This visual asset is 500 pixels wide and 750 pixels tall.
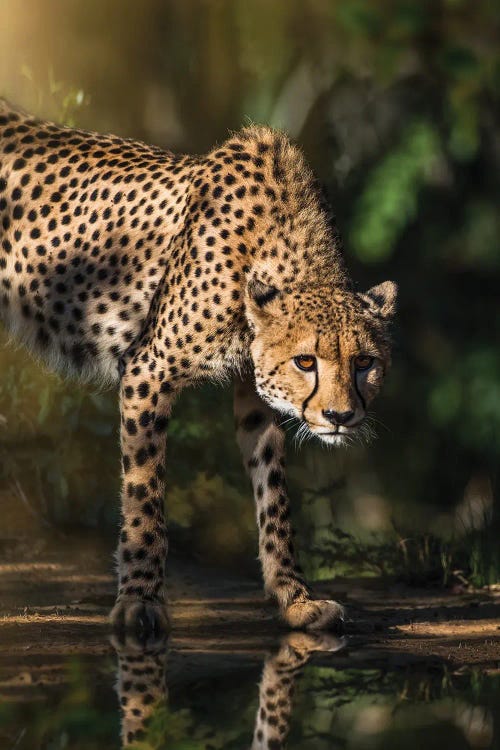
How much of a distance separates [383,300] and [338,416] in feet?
2.25

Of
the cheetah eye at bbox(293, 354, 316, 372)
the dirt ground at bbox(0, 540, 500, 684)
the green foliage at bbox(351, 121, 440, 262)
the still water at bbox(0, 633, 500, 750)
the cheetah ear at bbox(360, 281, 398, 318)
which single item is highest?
the green foliage at bbox(351, 121, 440, 262)

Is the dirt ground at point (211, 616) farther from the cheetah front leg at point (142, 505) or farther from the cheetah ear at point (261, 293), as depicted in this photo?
the cheetah ear at point (261, 293)

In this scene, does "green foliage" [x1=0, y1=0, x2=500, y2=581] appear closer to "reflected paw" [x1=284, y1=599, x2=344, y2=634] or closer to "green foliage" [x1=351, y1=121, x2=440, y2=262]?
"green foliage" [x1=351, y1=121, x2=440, y2=262]

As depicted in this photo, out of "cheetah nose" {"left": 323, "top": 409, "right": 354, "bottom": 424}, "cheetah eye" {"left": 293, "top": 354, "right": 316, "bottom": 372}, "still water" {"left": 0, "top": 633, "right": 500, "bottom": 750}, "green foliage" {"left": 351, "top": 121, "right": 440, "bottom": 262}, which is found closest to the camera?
"still water" {"left": 0, "top": 633, "right": 500, "bottom": 750}

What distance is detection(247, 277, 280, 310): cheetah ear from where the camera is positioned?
5074mm

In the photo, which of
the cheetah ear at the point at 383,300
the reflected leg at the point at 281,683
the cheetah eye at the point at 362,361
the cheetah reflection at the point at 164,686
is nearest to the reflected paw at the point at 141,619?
the cheetah reflection at the point at 164,686

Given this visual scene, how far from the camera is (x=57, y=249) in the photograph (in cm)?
599

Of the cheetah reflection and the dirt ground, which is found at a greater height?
the dirt ground

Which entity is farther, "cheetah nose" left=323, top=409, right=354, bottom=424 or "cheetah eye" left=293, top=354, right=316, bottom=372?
"cheetah eye" left=293, top=354, right=316, bottom=372

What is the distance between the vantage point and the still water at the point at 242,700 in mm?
3459

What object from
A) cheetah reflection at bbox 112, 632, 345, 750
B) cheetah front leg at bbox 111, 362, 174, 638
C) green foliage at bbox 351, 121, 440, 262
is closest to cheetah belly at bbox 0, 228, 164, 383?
cheetah front leg at bbox 111, 362, 174, 638

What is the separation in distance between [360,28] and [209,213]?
1.22 m

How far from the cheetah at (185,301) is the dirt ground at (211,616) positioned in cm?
19

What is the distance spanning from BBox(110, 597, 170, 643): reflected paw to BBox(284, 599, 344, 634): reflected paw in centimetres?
47
